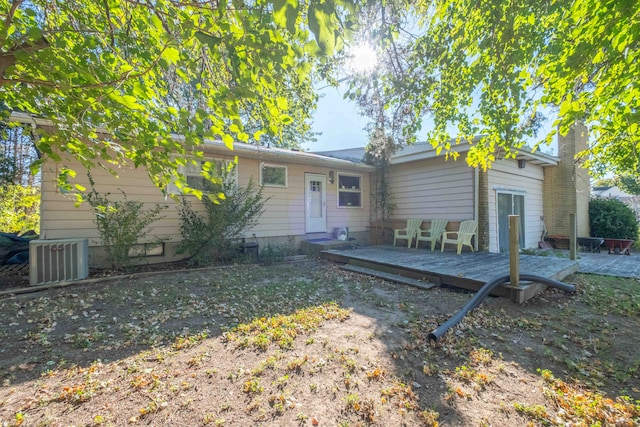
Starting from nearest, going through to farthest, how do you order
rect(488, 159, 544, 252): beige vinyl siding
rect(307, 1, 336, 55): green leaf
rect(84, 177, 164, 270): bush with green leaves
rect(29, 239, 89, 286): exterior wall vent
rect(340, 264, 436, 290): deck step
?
rect(307, 1, 336, 55): green leaf → rect(29, 239, 89, 286): exterior wall vent → rect(340, 264, 436, 290): deck step → rect(84, 177, 164, 270): bush with green leaves → rect(488, 159, 544, 252): beige vinyl siding

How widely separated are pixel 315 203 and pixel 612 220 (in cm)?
1066

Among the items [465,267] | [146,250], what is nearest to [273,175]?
[146,250]

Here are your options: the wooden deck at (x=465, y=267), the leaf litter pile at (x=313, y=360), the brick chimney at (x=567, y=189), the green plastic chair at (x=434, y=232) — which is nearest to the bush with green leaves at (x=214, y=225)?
the leaf litter pile at (x=313, y=360)

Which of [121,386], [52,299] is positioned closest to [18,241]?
[52,299]

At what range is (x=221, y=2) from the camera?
5.35ft

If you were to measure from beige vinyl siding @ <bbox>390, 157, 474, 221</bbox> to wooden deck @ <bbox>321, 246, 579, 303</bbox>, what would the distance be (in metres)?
1.45

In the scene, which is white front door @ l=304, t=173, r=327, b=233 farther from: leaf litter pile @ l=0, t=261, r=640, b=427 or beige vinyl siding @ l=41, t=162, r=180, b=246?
leaf litter pile @ l=0, t=261, r=640, b=427

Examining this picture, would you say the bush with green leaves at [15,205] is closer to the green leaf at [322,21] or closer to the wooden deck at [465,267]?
the wooden deck at [465,267]

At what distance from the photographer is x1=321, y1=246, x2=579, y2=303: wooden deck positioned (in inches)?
170

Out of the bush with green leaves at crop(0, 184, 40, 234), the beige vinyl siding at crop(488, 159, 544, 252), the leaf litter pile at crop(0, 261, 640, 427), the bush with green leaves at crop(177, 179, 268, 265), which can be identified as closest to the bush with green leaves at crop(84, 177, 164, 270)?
the bush with green leaves at crop(177, 179, 268, 265)

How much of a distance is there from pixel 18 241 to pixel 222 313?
5749 millimetres

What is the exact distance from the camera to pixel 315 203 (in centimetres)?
903

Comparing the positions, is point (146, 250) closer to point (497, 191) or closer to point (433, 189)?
point (433, 189)

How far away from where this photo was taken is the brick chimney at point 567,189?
955 cm
